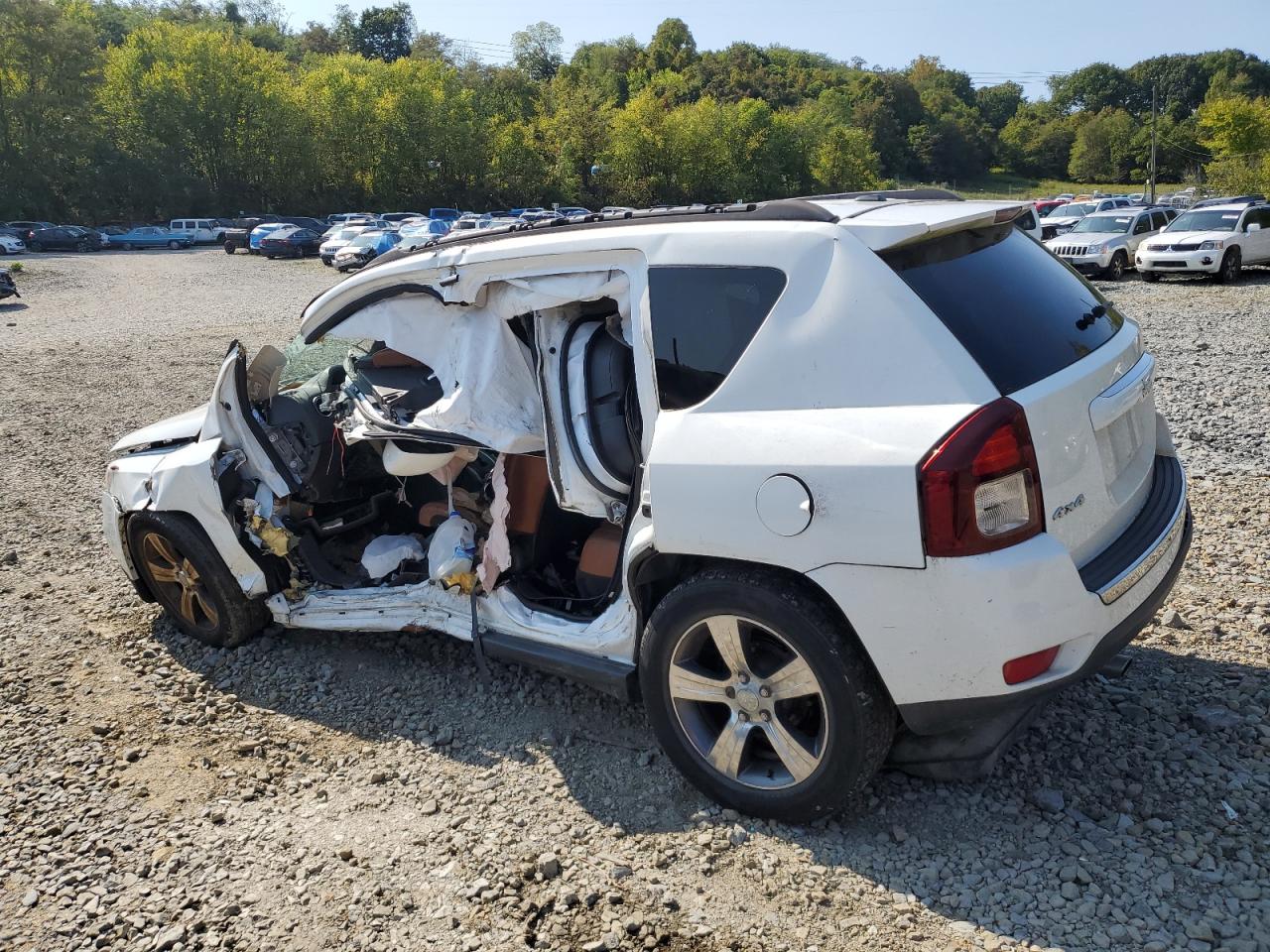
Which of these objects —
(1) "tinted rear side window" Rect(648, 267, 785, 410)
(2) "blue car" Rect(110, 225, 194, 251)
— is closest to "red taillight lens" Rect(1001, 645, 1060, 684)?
(1) "tinted rear side window" Rect(648, 267, 785, 410)

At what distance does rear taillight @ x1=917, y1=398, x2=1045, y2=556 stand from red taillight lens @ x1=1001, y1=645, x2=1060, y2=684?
1.04ft

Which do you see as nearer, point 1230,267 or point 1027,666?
point 1027,666

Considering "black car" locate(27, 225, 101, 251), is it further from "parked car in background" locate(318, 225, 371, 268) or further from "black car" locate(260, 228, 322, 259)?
"parked car in background" locate(318, 225, 371, 268)

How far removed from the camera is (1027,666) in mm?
2564

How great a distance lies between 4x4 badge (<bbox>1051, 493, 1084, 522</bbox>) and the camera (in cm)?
259

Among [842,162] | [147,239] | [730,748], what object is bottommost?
[730,748]

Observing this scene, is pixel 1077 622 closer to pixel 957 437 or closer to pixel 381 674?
pixel 957 437

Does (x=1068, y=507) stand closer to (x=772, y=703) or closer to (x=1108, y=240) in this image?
(x=772, y=703)

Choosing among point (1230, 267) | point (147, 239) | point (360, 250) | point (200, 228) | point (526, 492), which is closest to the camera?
point (526, 492)

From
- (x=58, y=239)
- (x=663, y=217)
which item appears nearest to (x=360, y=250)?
(x=58, y=239)

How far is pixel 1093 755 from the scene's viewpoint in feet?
10.5

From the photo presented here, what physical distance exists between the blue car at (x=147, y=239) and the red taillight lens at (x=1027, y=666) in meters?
52.5

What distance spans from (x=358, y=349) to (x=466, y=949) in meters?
3.03

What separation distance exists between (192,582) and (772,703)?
2975mm
